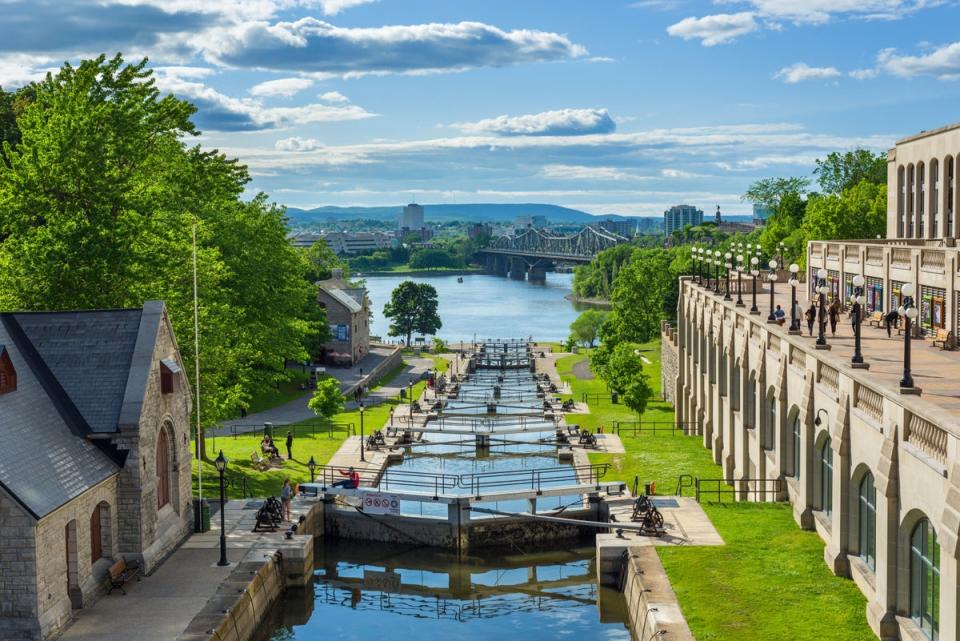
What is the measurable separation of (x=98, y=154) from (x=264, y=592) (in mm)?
18136

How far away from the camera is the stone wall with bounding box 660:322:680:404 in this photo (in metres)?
69.4

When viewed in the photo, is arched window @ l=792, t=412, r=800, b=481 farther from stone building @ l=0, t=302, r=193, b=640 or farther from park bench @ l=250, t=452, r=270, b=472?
park bench @ l=250, t=452, r=270, b=472

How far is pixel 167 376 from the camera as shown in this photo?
106ft

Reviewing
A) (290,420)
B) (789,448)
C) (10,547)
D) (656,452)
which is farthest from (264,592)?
(290,420)

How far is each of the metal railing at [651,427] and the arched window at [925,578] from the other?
35443 millimetres

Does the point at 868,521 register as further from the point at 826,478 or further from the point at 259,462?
the point at 259,462

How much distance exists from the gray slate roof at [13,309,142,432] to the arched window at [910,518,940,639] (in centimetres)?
2055

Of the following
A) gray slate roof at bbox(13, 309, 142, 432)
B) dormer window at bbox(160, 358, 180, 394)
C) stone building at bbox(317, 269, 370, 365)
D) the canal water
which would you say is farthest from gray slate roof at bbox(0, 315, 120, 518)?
stone building at bbox(317, 269, 370, 365)

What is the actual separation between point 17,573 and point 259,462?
21.9m

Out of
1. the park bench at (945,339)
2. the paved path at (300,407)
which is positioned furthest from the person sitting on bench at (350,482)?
the park bench at (945,339)

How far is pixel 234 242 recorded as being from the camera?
5616 cm

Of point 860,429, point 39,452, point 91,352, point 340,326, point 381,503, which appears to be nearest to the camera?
point 860,429

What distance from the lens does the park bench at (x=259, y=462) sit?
152ft

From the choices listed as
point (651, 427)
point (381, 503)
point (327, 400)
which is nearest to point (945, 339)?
point (381, 503)
